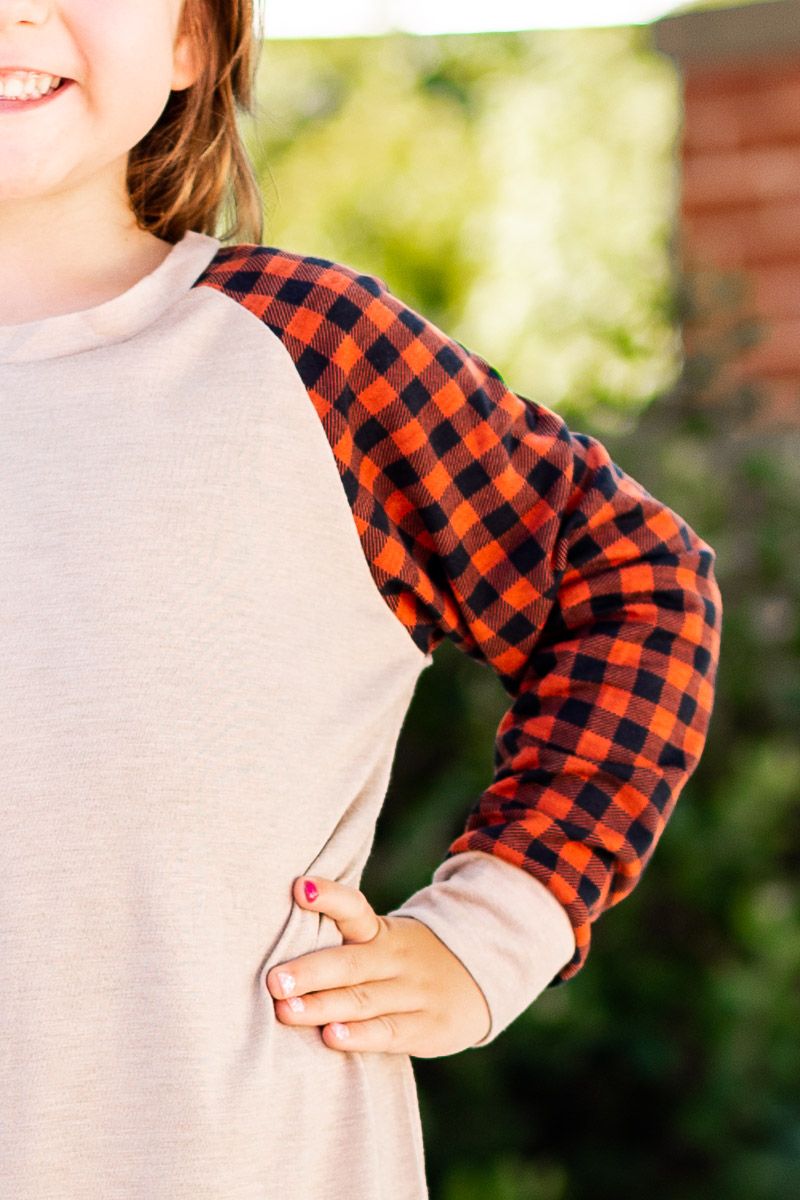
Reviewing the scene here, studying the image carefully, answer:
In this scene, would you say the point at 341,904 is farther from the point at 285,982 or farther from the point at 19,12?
the point at 19,12

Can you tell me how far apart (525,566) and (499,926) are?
34 centimetres

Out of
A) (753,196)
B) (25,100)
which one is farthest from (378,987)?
(753,196)

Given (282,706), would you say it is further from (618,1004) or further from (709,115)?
(709,115)

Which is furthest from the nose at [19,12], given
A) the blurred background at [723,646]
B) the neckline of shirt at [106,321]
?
the blurred background at [723,646]

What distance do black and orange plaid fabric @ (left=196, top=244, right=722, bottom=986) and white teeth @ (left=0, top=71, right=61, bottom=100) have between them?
219mm

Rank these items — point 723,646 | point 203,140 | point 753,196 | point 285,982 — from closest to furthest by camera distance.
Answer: point 285,982, point 203,140, point 723,646, point 753,196

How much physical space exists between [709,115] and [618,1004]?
7.75 ft

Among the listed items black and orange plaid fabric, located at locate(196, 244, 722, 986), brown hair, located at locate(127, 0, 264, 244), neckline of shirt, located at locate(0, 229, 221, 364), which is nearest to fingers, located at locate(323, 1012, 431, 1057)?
black and orange plaid fabric, located at locate(196, 244, 722, 986)

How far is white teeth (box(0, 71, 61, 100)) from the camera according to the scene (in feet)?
4.40

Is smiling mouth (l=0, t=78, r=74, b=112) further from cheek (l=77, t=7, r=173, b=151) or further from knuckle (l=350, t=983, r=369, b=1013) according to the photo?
knuckle (l=350, t=983, r=369, b=1013)

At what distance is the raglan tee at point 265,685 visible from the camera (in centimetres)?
123

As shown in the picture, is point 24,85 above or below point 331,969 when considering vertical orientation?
above

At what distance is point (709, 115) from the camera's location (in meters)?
4.12

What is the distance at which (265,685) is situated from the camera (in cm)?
133
